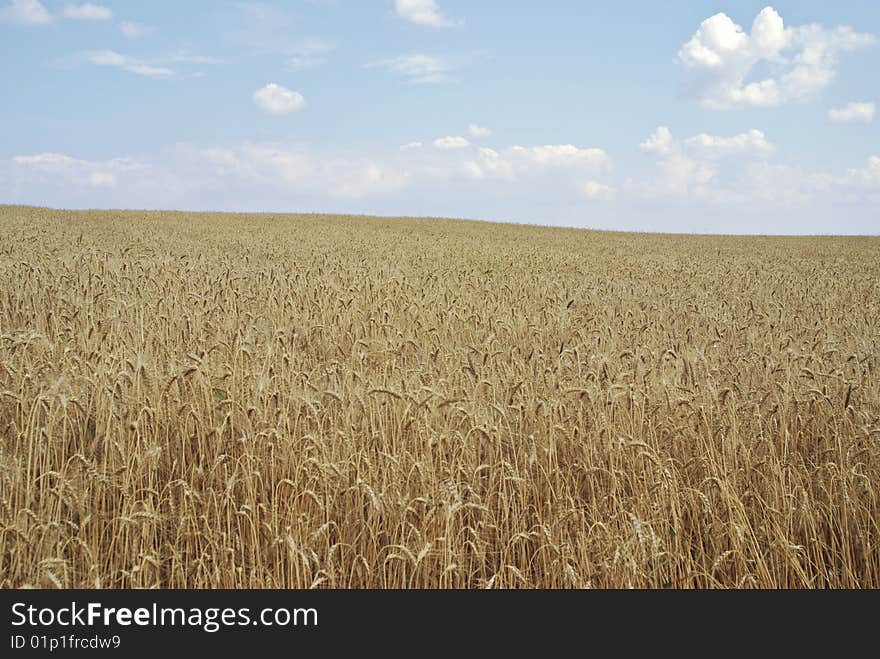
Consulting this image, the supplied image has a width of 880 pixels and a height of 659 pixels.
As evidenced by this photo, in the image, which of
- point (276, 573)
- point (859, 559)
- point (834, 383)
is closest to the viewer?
point (276, 573)

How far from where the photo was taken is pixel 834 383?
4508 mm

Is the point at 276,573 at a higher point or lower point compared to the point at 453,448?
lower

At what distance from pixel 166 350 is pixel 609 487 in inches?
128

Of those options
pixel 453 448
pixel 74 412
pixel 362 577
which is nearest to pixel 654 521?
pixel 453 448

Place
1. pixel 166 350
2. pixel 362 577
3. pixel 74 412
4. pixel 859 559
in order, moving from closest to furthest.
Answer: pixel 362 577 → pixel 859 559 → pixel 74 412 → pixel 166 350

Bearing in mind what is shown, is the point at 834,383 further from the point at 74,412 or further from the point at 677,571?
the point at 74,412

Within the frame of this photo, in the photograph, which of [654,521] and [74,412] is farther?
[74,412]

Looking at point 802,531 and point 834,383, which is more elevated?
point 834,383

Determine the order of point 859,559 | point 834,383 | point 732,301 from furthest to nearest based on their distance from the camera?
point 732,301, point 834,383, point 859,559

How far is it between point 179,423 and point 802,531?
3.15m

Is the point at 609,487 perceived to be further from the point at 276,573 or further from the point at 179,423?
the point at 179,423

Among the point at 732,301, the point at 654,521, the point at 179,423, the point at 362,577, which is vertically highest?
the point at 732,301

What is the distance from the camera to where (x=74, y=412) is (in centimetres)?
361

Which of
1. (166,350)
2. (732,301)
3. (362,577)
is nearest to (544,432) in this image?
(362,577)
